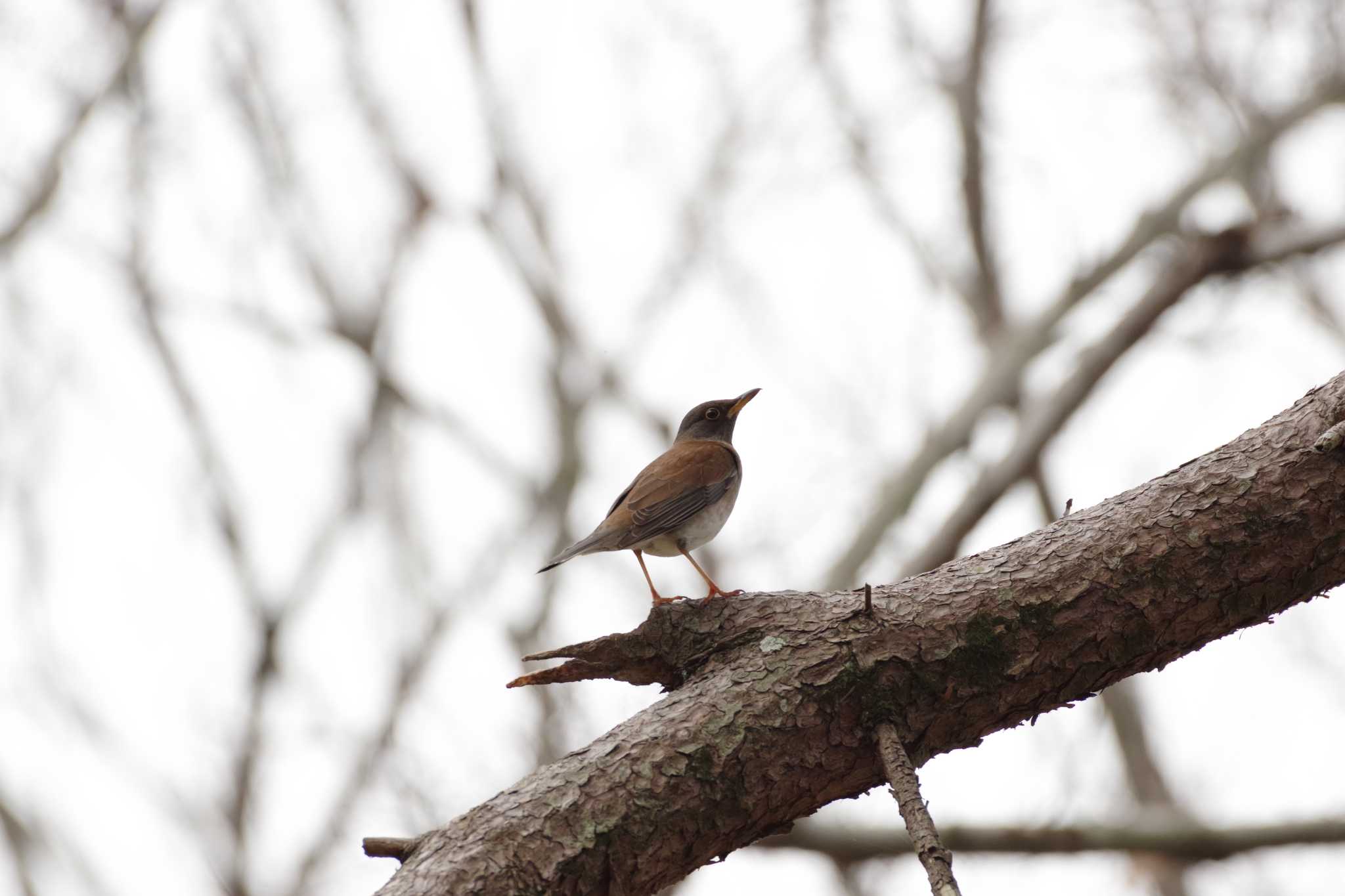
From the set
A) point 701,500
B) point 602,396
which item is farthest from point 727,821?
point 602,396

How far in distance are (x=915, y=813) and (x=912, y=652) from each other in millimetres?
520

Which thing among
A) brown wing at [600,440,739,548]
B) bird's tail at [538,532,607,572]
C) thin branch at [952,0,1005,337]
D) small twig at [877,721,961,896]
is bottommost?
small twig at [877,721,961,896]

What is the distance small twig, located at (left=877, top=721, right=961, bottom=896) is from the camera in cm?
263

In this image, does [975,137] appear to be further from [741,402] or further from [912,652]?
[912,652]

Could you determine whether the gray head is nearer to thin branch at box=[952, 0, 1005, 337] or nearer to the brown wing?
the brown wing

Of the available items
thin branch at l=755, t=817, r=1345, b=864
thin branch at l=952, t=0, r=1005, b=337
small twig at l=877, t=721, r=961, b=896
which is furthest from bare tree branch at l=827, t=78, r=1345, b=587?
small twig at l=877, t=721, r=961, b=896

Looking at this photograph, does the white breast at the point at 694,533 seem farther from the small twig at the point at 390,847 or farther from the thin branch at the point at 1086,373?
the thin branch at the point at 1086,373

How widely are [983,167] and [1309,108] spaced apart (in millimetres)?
3710

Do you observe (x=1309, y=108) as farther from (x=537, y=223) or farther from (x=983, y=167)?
(x=537, y=223)

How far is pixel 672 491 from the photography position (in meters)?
5.47

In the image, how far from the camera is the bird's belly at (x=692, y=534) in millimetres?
5457

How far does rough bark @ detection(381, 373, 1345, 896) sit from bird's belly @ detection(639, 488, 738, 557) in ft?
6.35

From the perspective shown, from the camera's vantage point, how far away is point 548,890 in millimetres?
2920

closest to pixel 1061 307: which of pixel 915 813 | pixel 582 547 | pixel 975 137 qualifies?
pixel 975 137
